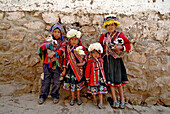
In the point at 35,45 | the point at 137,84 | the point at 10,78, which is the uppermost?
the point at 35,45

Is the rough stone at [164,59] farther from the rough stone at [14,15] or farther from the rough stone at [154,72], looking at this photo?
the rough stone at [14,15]

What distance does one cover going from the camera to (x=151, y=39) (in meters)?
2.47

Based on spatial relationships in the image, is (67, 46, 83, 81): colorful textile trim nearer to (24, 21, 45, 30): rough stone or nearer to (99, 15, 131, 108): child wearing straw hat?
(99, 15, 131, 108): child wearing straw hat

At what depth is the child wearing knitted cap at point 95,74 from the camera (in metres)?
2.04

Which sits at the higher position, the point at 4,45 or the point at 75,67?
the point at 4,45

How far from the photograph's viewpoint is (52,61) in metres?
2.15

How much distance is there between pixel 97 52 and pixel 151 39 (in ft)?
4.15

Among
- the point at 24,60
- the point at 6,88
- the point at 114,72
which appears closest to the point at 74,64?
the point at 114,72

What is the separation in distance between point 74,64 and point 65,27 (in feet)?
2.75

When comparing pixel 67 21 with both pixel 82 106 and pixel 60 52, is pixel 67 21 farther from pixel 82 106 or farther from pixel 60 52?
pixel 82 106

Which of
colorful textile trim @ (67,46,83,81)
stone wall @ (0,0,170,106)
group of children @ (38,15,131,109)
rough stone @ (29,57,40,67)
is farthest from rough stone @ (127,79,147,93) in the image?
rough stone @ (29,57,40,67)

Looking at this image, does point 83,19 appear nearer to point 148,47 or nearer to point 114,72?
point 114,72

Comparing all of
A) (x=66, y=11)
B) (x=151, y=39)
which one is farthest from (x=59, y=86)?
(x=151, y=39)

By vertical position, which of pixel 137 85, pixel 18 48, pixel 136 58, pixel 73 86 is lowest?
pixel 137 85
